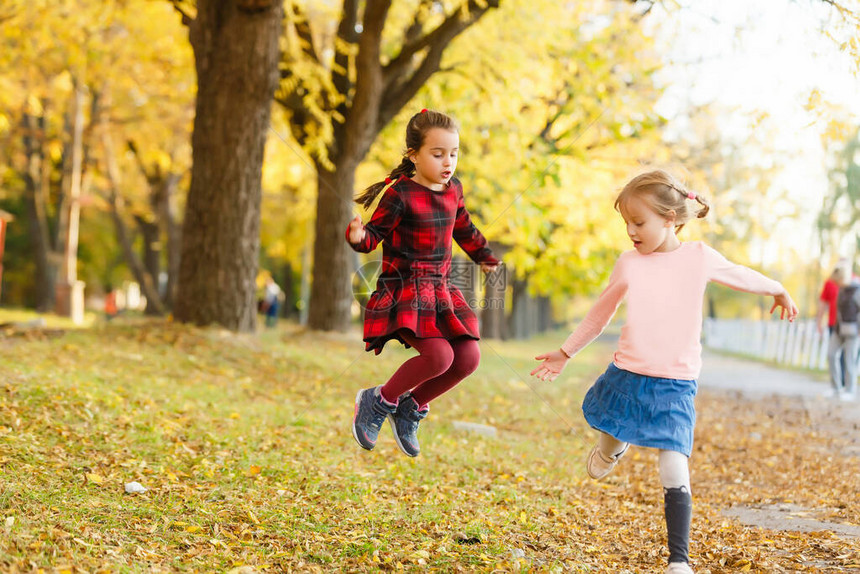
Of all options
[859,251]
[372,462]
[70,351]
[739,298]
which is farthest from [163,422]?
[739,298]

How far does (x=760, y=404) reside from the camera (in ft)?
42.4

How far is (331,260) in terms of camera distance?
13047 mm

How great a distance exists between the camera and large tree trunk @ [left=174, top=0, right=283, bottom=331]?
9.59 m

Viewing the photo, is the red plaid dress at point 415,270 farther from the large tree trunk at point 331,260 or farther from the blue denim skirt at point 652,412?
the large tree trunk at point 331,260

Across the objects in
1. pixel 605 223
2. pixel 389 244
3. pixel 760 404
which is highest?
pixel 605 223

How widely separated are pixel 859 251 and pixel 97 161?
36.8m

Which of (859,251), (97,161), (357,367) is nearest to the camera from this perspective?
(357,367)

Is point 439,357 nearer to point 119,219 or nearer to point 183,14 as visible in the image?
point 183,14

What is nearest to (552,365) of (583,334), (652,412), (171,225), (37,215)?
(583,334)

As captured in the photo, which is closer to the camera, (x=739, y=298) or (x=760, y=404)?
(x=760, y=404)

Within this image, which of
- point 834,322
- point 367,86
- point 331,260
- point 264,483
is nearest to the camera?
point 264,483

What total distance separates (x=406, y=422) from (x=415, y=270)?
0.82m

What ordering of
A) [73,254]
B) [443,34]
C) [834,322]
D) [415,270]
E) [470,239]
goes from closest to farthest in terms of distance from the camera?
1. [415,270]
2. [470,239]
3. [443,34]
4. [834,322]
5. [73,254]

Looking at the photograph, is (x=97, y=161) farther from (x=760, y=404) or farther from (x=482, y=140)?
(x=760, y=404)
